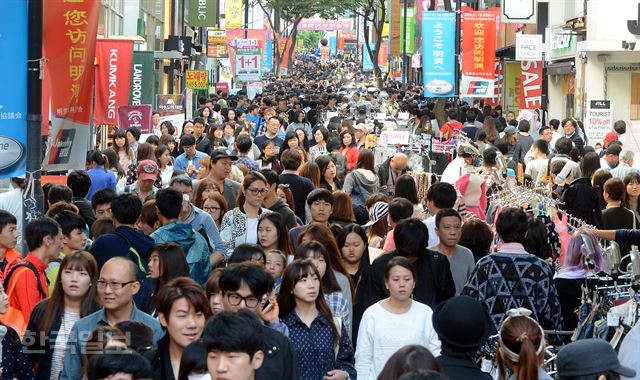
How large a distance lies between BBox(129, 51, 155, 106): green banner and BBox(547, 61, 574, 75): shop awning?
14266 millimetres

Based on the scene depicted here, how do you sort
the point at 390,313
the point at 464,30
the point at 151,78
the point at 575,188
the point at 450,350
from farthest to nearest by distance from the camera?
1. the point at 464,30
2. the point at 151,78
3. the point at 575,188
4. the point at 390,313
5. the point at 450,350

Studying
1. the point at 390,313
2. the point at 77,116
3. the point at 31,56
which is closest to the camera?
the point at 390,313

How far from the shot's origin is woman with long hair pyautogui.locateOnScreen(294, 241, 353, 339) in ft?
26.1

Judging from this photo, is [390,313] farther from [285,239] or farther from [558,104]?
[558,104]

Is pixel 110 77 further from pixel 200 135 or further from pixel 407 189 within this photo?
pixel 407 189

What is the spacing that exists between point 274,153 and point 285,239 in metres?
7.64

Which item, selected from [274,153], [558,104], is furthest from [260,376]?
[558,104]

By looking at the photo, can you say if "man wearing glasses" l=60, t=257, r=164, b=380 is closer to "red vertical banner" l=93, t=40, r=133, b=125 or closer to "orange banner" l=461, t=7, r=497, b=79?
"red vertical banner" l=93, t=40, r=133, b=125

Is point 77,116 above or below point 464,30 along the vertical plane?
below

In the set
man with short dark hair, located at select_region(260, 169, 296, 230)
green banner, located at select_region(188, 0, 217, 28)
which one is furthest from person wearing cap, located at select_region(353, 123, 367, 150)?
green banner, located at select_region(188, 0, 217, 28)

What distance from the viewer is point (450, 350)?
5754 millimetres

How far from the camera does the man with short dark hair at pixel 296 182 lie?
544 inches

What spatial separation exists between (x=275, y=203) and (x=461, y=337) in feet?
20.8

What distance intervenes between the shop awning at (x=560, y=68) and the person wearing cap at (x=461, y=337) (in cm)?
2981
